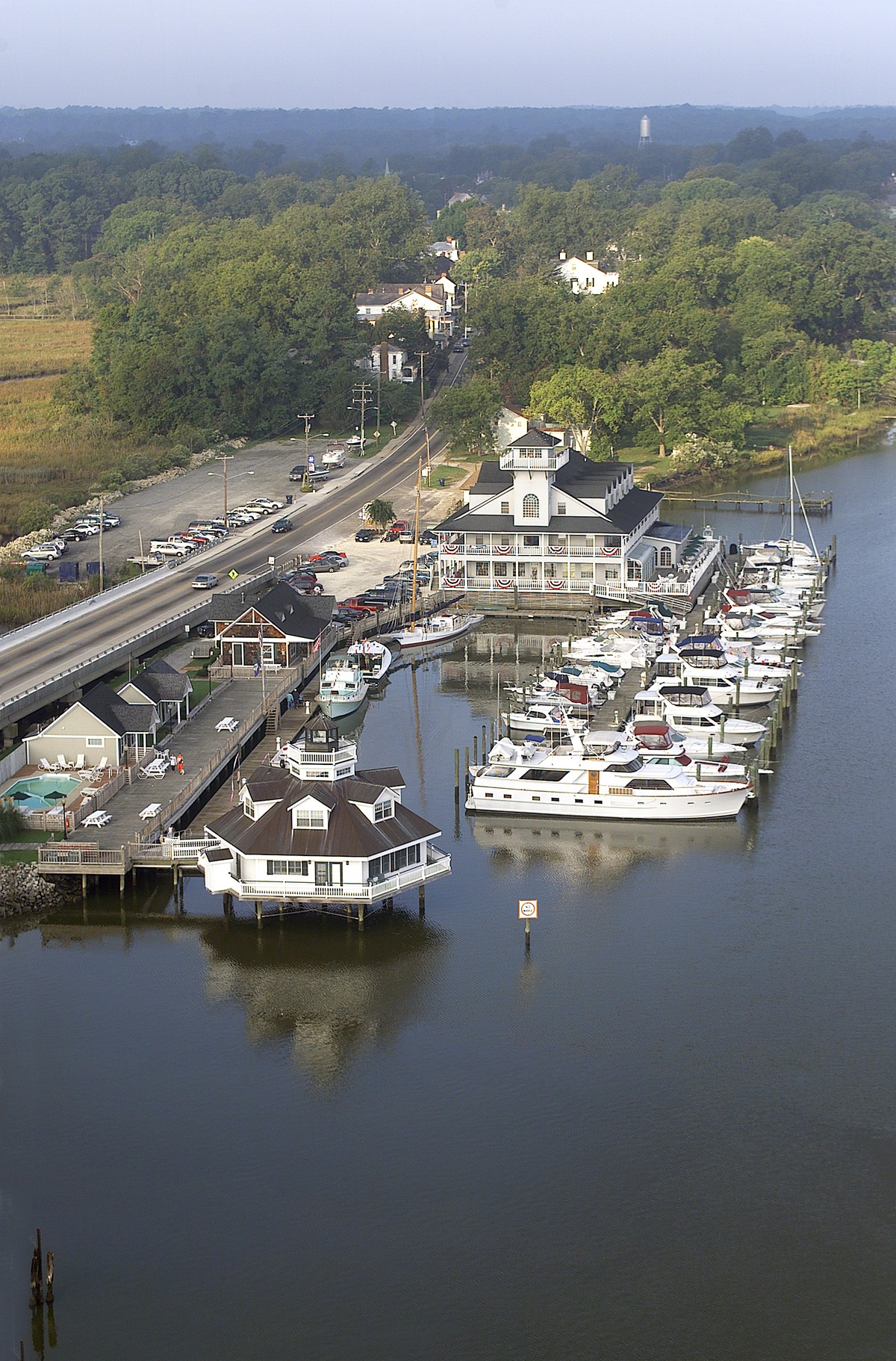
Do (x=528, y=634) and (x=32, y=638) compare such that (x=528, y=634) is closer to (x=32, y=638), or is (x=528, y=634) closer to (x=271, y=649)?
(x=271, y=649)

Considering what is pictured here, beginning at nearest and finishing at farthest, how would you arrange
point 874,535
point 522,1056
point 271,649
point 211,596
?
point 522,1056
point 271,649
point 211,596
point 874,535

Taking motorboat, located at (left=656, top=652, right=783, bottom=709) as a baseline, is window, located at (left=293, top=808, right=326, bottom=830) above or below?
above

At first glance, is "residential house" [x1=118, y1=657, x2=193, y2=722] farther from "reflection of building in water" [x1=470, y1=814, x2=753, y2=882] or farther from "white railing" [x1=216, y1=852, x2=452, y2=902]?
"white railing" [x1=216, y1=852, x2=452, y2=902]

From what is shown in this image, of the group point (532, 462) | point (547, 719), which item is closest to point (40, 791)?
point (547, 719)

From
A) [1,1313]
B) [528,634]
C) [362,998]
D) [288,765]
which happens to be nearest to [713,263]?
[528,634]

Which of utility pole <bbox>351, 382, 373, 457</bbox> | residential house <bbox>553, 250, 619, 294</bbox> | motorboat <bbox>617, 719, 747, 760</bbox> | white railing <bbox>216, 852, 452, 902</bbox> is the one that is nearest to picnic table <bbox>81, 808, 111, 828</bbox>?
white railing <bbox>216, 852, 452, 902</bbox>

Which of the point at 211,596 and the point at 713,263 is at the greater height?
the point at 713,263

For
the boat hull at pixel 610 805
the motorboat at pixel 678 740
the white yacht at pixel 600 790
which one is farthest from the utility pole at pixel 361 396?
the boat hull at pixel 610 805
